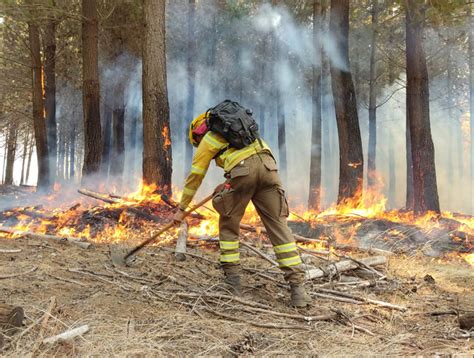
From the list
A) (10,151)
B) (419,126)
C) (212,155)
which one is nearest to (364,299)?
(212,155)

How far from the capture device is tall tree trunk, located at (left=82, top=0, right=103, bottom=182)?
11375 millimetres

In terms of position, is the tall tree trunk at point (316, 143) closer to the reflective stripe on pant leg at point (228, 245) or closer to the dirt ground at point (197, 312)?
the dirt ground at point (197, 312)

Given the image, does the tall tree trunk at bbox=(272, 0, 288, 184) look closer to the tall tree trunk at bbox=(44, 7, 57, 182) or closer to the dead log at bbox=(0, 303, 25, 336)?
the tall tree trunk at bbox=(44, 7, 57, 182)

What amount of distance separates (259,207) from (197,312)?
1.26 metres

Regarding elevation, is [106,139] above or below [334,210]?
above

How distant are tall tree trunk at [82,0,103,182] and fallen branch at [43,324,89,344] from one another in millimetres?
8431

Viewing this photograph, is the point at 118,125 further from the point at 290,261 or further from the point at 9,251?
the point at 290,261

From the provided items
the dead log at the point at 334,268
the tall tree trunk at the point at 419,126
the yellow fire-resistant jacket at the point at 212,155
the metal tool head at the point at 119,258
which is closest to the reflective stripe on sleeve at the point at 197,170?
the yellow fire-resistant jacket at the point at 212,155

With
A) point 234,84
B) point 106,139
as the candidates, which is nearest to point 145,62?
point 106,139

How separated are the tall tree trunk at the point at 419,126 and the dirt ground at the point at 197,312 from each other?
410 centimetres

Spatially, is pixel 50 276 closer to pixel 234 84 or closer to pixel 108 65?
pixel 108 65

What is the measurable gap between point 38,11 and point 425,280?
410 inches

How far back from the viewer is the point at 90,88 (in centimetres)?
1137

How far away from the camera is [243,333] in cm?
366
